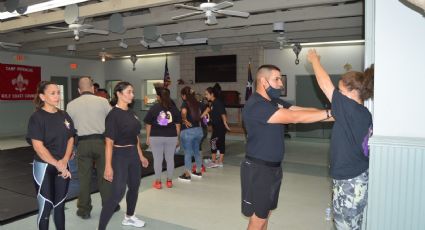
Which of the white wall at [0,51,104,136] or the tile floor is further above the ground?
the white wall at [0,51,104,136]

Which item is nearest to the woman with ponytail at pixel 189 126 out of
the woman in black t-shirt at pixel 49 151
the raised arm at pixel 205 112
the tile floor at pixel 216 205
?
the tile floor at pixel 216 205

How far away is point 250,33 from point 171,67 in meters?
5.37

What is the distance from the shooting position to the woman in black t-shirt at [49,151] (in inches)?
106

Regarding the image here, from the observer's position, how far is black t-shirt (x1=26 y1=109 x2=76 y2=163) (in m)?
2.69

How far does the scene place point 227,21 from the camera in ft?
24.6

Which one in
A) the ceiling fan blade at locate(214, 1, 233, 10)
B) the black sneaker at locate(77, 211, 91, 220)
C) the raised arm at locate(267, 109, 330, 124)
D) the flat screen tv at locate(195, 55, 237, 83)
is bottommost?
the black sneaker at locate(77, 211, 91, 220)

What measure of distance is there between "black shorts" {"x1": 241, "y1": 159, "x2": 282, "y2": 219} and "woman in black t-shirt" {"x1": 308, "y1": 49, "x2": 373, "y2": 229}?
0.42 meters

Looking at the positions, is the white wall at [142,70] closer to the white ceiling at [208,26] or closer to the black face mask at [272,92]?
the white ceiling at [208,26]

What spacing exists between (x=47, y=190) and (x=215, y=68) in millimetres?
9669

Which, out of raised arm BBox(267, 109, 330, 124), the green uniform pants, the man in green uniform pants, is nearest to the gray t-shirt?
the man in green uniform pants

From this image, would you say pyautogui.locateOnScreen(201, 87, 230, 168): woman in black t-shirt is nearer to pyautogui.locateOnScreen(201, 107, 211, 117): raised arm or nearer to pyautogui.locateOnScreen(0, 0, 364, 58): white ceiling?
pyautogui.locateOnScreen(201, 107, 211, 117): raised arm

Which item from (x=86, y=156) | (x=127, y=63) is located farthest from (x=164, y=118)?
(x=127, y=63)

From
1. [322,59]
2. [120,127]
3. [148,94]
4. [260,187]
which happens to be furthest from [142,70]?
[260,187]

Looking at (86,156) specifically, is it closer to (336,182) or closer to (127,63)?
(336,182)
